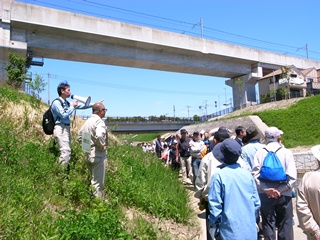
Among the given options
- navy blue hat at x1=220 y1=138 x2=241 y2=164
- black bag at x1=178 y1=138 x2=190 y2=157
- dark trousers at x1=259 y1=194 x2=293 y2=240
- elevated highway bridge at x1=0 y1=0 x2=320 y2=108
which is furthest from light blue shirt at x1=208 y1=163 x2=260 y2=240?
elevated highway bridge at x1=0 y1=0 x2=320 y2=108

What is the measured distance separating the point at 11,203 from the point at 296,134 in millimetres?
22943

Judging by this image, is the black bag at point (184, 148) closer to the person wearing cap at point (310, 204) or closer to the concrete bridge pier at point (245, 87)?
the person wearing cap at point (310, 204)

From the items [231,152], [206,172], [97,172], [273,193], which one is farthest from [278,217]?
[97,172]

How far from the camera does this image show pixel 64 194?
4574 millimetres

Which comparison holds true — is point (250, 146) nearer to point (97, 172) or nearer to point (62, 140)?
point (97, 172)

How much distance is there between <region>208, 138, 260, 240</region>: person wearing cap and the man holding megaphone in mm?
3305

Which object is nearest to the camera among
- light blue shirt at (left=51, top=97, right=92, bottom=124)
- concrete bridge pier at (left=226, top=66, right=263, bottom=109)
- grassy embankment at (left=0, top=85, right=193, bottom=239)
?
grassy embankment at (left=0, top=85, right=193, bottom=239)

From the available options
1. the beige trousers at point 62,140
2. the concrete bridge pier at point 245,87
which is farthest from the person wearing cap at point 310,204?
the concrete bridge pier at point 245,87

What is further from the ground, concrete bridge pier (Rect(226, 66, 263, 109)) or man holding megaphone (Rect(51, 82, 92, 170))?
concrete bridge pier (Rect(226, 66, 263, 109))

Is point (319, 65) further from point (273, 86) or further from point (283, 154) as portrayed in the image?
point (283, 154)

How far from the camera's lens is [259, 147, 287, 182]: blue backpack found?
3.99m

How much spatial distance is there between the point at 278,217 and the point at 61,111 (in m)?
3.98

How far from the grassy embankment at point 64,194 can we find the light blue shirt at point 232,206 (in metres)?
1.16

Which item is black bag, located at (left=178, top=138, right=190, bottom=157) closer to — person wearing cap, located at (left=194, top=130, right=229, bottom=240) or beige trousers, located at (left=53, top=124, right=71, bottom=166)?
beige trousers, located at (left=53, top=124, right=71, bottom=166)
